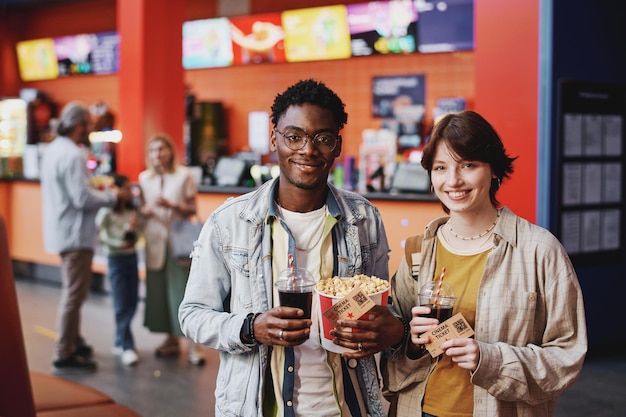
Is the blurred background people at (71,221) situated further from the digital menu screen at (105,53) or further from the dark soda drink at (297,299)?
the digital menu screen at (105,53)

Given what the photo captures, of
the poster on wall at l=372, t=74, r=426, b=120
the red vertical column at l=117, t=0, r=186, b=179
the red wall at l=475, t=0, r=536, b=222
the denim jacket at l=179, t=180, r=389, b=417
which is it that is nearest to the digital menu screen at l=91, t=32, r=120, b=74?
the red vertical column at l=117, t=0, r=186, b=179

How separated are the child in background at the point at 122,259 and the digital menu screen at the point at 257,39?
4.32 m

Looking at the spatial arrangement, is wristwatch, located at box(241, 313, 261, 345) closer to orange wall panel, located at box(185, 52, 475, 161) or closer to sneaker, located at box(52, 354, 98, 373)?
sneaker, located at box(52, 354, 98, 373)

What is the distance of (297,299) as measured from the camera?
190cm

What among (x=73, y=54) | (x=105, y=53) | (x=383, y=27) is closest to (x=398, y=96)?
(x=383, y=27)

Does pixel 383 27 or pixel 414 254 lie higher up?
pixel 383 27

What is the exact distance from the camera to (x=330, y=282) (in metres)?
1.98

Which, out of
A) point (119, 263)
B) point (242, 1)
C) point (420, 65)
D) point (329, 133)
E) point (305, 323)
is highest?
point (242, 1)

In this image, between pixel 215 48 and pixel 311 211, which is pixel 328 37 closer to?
pixel 215 48

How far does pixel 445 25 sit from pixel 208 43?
10.9ft

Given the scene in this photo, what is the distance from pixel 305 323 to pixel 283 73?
8480mm

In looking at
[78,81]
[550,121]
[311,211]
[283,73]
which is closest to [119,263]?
[550,121]

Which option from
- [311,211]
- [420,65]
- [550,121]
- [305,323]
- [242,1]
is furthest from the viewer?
[242,1]

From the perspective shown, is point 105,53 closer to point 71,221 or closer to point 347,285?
point 71,221
